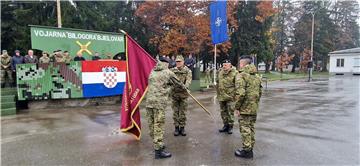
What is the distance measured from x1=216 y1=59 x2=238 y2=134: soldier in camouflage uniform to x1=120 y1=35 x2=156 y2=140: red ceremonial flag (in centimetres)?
177

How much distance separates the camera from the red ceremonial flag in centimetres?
616

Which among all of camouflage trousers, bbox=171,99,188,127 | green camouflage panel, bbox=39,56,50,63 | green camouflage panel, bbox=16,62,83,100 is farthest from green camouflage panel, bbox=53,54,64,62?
camouflage trousers, bbox=171,99,188,127

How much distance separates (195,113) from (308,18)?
1889 inches

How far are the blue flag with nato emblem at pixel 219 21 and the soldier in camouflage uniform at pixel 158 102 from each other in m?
10.9

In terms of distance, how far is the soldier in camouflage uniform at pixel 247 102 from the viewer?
5.16 meters

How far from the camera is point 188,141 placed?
6246 millimetres

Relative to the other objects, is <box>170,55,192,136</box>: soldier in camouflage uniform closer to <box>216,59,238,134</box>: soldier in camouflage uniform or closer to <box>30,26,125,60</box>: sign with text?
<box>216,59,238,134</box>: soldier in camouflage uniform

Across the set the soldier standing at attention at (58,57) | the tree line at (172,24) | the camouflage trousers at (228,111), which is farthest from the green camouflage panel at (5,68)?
the tree line at (172,24)

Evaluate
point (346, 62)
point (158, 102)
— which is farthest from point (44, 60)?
point (346, 62)

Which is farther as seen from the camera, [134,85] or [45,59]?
[45,59]

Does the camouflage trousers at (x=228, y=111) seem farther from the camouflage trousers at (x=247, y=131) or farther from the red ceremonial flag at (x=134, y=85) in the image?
the red ceremonial flag at (x=134, y=85)

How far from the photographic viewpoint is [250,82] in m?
5.22

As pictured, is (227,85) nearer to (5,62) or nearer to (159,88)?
(159,88)

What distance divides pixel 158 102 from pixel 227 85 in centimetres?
217
